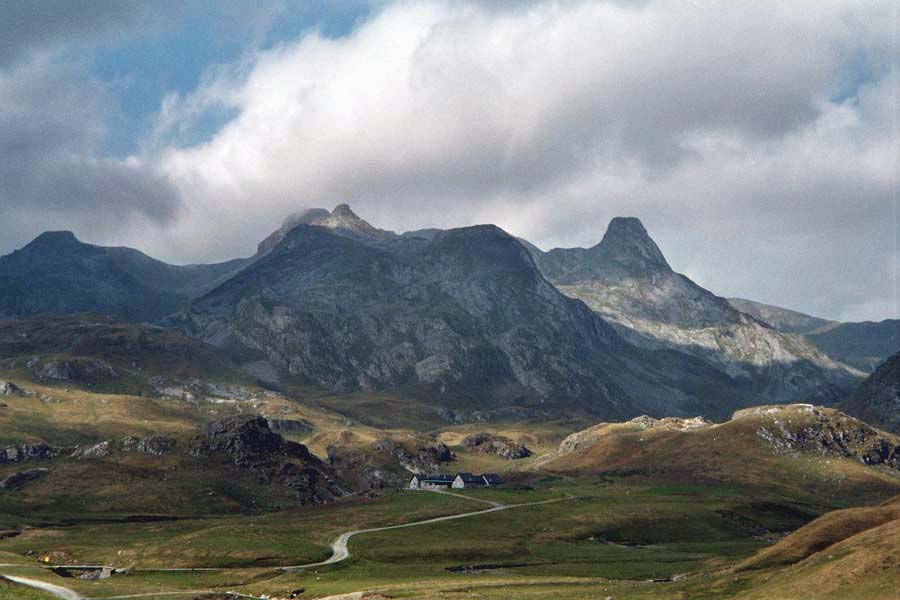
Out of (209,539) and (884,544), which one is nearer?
(884,544)

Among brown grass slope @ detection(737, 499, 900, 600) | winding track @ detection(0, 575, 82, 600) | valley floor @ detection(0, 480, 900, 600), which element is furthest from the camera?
winding track @ detection(0, 575, 82, 600)

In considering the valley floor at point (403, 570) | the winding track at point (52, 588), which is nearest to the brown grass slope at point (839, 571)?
the valley floor at point (403, 570)

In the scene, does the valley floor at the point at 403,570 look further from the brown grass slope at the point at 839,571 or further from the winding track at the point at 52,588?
the winding track at the point at 52,588

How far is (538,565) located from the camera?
174 metres

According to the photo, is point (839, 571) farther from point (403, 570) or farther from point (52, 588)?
point (52, 588)

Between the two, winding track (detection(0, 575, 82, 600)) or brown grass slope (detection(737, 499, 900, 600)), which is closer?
brown grass slope (detection(737, 499, 900, 600))

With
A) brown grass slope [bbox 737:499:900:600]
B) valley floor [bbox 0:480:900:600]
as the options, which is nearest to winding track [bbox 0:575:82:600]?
valley floor [bbox 0:480:900:600]

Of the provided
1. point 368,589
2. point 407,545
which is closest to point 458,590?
point 368,589

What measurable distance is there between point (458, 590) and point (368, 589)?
14125 millimetres

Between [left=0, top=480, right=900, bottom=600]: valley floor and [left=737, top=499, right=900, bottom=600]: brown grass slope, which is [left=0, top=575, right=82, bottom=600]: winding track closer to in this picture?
[left=0, top=480, right=900, bottom=600]: valley floor

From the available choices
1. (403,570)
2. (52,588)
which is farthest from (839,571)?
(52,588)

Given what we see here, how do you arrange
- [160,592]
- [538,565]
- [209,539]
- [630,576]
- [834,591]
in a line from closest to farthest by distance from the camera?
1. [834,591]
2. [160,592]
3. [630,576]
4. [538,565]
5. [209,539]

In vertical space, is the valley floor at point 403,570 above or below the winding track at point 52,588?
below

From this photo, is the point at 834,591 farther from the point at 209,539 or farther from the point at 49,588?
the point at 209,539
